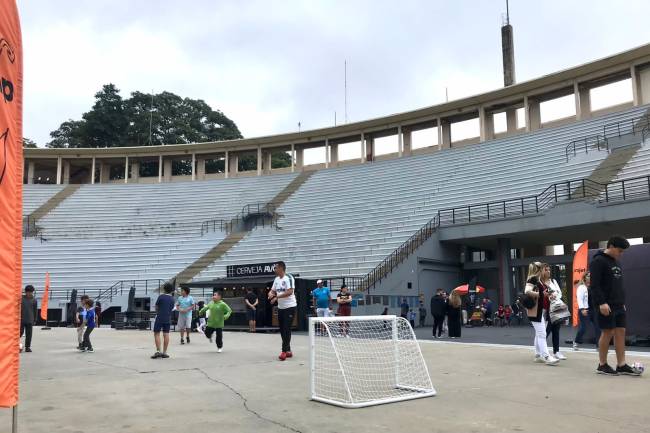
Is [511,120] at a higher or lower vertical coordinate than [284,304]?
higher

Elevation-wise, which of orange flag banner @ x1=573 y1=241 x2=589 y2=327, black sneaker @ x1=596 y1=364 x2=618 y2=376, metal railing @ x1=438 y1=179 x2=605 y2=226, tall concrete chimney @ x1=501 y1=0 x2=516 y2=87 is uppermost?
tall concrete chimney @ x1=501 y1=0 x2=516 y2=87

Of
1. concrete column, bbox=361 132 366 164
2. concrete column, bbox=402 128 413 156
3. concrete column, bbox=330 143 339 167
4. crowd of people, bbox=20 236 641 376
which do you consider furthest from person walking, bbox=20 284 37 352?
concrete column, bbox=330 143 339 167

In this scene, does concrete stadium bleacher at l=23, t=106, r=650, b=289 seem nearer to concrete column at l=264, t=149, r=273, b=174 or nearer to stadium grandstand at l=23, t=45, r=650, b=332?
stadium grandstand at l=23, t=45, r=650, b=332

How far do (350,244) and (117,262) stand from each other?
52.9 ft

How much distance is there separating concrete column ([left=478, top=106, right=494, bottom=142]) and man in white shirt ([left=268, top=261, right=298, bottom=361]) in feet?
96.8

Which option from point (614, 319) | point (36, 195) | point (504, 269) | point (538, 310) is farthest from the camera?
point (36, 195)

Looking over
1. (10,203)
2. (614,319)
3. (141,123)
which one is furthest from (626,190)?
(141,123)

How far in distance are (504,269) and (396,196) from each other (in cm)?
928

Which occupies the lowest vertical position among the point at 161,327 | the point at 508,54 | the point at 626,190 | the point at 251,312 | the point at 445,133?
the point at 251,312

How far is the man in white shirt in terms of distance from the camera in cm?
1030

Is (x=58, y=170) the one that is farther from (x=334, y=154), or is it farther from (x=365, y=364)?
(x=365, y=364)

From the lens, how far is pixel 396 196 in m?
33.4

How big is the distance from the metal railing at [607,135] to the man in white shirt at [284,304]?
75.5ft

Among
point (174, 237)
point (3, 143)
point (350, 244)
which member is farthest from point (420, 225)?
point (3, 143)
